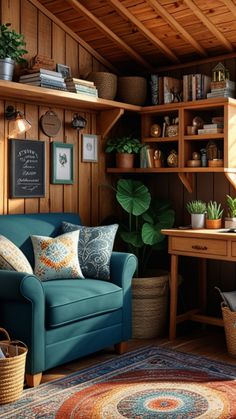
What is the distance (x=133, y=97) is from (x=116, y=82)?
0.63 feet

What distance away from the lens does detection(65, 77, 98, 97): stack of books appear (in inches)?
160

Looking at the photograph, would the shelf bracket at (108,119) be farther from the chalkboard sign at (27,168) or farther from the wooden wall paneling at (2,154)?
the wooden wall paneling at (2,154)

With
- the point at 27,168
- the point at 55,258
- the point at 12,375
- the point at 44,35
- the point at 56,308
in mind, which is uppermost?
the point at 44,35

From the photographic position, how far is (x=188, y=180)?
176 inches

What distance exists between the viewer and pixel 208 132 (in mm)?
4180

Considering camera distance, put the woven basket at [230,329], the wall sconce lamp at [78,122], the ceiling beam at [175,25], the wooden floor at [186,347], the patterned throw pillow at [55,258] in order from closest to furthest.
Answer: the wooden floor at [186,347] < the patterned throw pillow at [55,258] < the woven basket at [230,329] < the ceiling beam at [175,25] < the wall sconce lamp at [78,122]

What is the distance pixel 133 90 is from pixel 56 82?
2.92 feet

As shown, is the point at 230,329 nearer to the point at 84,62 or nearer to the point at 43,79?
the point at 43,79

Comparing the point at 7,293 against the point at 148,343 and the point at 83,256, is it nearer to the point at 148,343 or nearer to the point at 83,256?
the point at 83,256

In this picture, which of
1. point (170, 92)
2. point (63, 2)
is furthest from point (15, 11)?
point (170, 92)

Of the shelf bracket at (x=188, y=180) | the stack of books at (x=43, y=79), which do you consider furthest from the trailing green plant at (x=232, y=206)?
the stack of books at (x=43, y=79)

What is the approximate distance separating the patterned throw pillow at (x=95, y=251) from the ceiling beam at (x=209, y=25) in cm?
163

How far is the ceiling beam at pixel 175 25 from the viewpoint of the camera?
391 cm

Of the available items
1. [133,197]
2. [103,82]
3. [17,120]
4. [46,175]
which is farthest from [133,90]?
[17,120]
